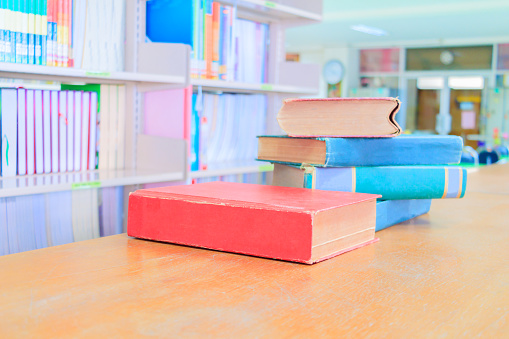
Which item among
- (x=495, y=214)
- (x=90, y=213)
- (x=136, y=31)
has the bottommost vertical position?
(x=90, y=213)

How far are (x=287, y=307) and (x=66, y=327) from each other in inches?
7.8

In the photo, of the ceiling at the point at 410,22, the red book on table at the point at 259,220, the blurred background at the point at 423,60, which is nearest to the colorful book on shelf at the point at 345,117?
the red book on table at the point at 259,220

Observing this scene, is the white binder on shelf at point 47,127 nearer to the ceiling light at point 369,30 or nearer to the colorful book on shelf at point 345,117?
the colorful book on shelf at point 345,117

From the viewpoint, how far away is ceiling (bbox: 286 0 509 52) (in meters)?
7.35

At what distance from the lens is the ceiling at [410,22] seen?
735 centimetres

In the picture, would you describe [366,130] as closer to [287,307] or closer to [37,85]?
[287,307]

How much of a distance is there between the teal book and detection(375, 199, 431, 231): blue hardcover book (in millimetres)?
22

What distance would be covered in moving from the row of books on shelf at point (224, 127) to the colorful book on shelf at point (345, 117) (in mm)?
1357

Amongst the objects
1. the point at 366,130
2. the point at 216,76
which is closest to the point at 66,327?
the point at 366,130

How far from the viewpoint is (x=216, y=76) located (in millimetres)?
2262

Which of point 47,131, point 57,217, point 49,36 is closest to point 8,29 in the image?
point 49,36

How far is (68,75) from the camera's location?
159cm

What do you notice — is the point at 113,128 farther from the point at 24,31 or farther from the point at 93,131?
the point at 24,31

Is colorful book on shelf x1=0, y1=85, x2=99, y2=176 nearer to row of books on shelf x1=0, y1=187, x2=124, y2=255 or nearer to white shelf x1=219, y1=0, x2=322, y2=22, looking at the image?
row of books on shelf x1=0, y1=187, x2=124, y2=255
